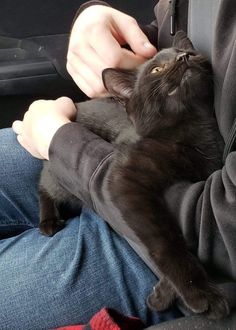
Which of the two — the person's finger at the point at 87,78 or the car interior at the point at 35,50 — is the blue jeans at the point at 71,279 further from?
the car interior at the point at 35,50

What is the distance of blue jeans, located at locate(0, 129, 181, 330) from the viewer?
846 millimetres

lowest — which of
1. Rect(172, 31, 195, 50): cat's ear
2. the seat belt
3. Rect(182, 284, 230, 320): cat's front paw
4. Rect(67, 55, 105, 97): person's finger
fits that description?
Rect(182, 284, 230, 320): cat's front paw

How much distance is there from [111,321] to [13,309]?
0.72 ft

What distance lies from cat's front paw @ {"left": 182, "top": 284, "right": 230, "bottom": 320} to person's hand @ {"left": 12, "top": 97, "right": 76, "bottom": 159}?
16.3 inches

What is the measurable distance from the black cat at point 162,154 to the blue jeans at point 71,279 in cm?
5

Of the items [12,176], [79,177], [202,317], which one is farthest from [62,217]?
[202,317]

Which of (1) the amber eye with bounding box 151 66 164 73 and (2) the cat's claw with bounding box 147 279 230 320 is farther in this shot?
(1) the amber eye with bounding box 151 66 164 73

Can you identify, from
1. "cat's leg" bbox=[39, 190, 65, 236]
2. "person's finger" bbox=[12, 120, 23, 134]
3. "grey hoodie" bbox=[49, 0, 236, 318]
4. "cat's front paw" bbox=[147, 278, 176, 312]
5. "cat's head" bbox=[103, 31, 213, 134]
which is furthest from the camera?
"person's finger" bbox=[12, 120, 23, 134]

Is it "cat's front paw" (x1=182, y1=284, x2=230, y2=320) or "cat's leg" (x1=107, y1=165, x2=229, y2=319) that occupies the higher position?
"cat's leg" (x1=107, y1=165, x2=229, y2=319)

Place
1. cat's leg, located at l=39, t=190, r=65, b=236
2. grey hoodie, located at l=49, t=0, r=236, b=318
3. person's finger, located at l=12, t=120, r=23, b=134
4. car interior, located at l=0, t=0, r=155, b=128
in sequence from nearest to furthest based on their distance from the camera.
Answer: grey hoodie, located at l=49, t=0, r=236, b=318, cat's leg, located at l=39, t=190, r=65, b=236, person's finger, located at l=12, t=120, r=23, b=134, car interior, located at l=0, t=0, r=155, b=128

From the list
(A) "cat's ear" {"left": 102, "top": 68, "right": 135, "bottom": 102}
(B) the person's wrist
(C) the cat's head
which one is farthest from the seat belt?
(B) the person's wrist

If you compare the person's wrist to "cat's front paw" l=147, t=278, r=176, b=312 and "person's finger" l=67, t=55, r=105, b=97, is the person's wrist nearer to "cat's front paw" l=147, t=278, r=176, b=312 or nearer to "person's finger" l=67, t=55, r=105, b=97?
"person's finger" l=67, t=55, r=105, b=97

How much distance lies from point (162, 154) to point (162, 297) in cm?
24

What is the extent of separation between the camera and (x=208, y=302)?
731 millimetres
